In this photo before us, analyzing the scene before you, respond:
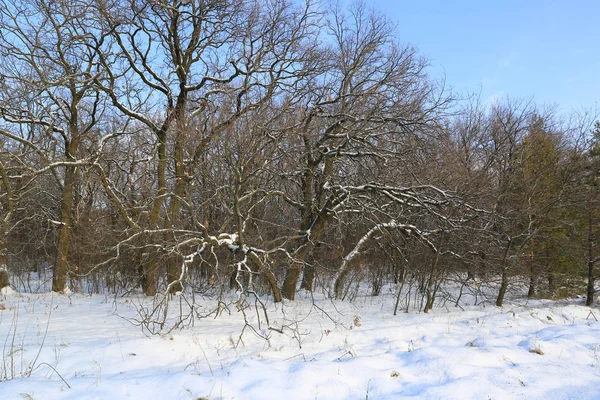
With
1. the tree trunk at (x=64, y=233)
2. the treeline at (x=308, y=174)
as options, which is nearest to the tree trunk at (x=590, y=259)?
the treeline at (x=308, y=174)

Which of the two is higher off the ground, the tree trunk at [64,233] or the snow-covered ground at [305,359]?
the tree trunk at [64,233]

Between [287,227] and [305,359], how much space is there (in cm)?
480

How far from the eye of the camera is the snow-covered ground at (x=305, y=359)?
3.33 meters

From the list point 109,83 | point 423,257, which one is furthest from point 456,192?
point 109,83

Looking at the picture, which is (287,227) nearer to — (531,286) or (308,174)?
(308,174)

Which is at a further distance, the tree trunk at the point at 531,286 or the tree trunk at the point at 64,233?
the tree trunk at the point at 64,233

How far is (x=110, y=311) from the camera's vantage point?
7.80m

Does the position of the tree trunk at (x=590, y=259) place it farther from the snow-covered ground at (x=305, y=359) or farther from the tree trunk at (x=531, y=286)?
the snow-covered ground at (x=305, y=359)

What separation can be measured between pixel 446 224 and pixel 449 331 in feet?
10.1

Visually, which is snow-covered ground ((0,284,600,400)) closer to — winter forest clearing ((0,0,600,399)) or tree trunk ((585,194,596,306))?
winter forest clearing ((0,0,600,399))

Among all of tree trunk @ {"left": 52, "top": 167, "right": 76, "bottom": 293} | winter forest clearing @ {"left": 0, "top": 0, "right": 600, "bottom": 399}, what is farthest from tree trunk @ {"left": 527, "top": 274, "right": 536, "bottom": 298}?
tree trunk @ {"left": 52, "top": 167, "right": 76, "bottom": 293}

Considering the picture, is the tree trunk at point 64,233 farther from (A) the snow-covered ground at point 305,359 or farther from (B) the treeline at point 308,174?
(A) the snow-covered ground at point 305,359

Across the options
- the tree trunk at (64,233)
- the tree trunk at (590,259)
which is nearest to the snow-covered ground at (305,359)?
the tree trunk at (64,233)

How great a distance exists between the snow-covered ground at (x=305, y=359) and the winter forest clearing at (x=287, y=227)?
5 centimetres
